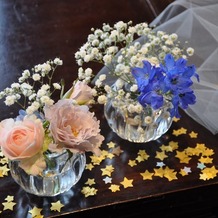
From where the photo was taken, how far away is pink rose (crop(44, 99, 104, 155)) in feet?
2.45

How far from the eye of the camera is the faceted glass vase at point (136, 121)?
938 mm

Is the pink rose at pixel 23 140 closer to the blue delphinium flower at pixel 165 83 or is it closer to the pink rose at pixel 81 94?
the pink rose at pixel 81 94

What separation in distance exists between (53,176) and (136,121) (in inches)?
8.6

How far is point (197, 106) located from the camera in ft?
3.48

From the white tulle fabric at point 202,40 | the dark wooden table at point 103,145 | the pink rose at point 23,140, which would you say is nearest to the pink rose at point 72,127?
the pink rose at point 23,140

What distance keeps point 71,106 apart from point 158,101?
167 mm

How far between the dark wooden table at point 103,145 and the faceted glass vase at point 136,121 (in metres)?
0.03

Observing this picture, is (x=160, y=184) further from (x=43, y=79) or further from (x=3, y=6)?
(x=3, y=6)

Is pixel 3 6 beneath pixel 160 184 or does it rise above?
above

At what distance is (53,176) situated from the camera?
85cm

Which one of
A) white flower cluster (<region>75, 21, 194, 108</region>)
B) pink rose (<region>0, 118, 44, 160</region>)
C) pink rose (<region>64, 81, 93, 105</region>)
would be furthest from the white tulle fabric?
pink rose (<region>0, 118, 44, 160</region>)

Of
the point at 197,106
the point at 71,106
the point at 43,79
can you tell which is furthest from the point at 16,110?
the point at 197,106

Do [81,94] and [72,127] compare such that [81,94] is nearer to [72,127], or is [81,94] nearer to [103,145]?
[72,127]

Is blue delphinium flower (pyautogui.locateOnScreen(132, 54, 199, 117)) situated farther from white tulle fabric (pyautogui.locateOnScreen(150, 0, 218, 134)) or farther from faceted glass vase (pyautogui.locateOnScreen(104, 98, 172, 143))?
white tulle fabric (pyautogui.locateOnScreen(150, 0, 218, 134))
